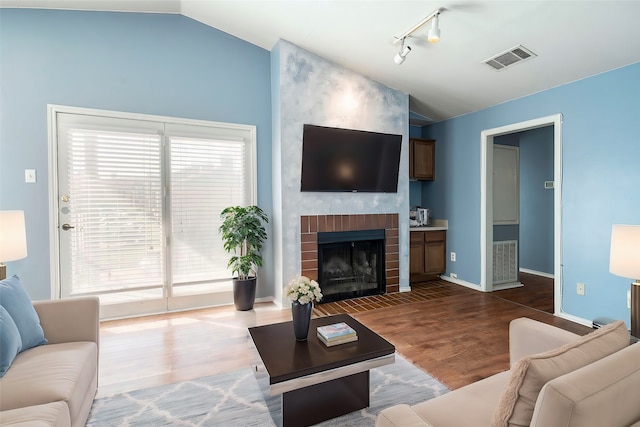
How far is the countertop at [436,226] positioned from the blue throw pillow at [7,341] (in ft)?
14.1

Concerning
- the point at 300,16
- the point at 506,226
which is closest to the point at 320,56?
the point at 300,16

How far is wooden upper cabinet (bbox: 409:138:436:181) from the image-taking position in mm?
5035

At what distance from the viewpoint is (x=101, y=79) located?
3.29 meters

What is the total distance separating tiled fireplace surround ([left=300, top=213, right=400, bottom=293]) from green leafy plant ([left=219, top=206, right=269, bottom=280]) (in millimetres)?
518

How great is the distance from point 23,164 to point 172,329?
2.14 meters

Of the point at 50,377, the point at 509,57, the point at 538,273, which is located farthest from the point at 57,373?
the point at 538,273

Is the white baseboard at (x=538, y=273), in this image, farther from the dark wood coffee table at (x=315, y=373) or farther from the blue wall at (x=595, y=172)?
the dark wood coffee table at (x=315, y=373)

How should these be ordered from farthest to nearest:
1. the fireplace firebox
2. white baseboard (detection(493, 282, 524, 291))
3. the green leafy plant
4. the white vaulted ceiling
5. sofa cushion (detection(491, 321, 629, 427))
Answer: white baseboard (detection(493, 282, 524, 291)), the fireplace firebox, the green leafy plant, the white vaulted ceiling, sofa cushion (detection(491, 321, 629, 427))

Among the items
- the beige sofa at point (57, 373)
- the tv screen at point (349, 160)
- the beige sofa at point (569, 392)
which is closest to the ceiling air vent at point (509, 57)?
the tv screen at point (349, 160)

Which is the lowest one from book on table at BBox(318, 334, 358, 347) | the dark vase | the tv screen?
book on table at BBox(318, 334, 358, 347)

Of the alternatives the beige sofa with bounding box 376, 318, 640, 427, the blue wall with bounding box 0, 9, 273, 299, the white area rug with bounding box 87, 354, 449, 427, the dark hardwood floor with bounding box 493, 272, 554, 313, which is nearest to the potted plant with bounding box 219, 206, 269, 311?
the blue wall with bounding box 0, 9, 273, 299

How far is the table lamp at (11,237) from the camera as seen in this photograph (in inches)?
82.9

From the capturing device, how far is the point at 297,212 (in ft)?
12.5

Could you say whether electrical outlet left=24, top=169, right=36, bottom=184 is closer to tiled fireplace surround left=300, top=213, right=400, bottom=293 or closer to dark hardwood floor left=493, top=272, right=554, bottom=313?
tiled fireplace surround left=300, top=213, right=400, bottom=293
